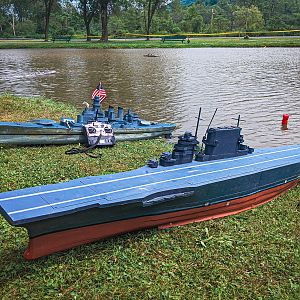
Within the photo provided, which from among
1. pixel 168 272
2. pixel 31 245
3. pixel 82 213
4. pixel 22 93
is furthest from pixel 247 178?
pixel 22 93

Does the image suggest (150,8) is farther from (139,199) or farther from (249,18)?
(139,199)

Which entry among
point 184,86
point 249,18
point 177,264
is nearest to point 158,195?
point 177,264

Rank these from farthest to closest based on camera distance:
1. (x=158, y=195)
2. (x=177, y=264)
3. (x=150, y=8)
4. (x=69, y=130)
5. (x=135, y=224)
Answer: (x=150, y=8)
(x=69, y=130)
(x=135, y=224)
(x=158, y=195)
(x=177, y=264)

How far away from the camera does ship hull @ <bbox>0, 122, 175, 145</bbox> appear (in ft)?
39.6

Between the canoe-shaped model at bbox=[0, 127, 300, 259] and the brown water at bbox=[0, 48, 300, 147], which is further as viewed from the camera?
the brown water at bbox=[0, 48, 300, 147]

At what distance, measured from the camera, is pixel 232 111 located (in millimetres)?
20531

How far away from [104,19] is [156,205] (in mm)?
65875

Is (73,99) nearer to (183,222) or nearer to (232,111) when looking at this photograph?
(232,111)

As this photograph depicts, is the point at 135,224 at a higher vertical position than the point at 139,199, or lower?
lower

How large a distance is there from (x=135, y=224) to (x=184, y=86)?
21.5 meters

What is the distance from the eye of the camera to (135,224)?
7.44 metres

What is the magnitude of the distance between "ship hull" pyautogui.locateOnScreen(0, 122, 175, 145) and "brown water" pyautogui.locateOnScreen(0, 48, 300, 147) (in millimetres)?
3525

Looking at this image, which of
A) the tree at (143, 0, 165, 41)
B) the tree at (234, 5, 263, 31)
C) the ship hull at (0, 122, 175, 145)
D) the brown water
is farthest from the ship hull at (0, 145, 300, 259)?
the tree at (234, 5, 263, 31)

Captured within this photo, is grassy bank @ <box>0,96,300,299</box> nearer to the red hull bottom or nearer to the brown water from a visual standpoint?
the red hull bottom
